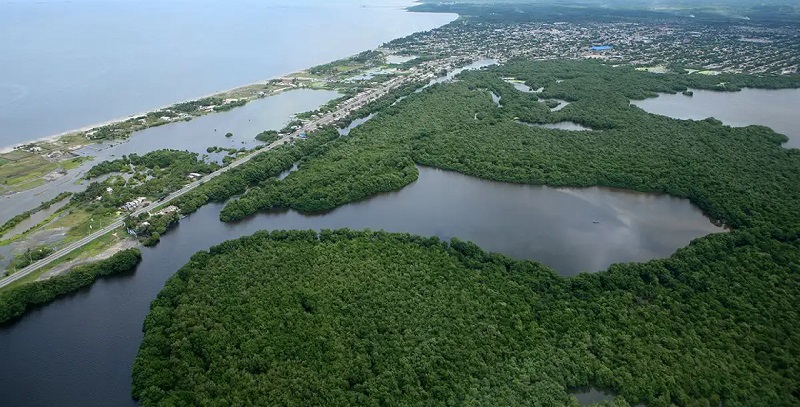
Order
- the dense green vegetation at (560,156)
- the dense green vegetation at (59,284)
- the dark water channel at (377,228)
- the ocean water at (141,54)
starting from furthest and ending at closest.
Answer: the ocean water at (141,54) < the dense green vegetation at (560,156) < the dense green vegetation at (59,284) < the dark water channel at (377,228)

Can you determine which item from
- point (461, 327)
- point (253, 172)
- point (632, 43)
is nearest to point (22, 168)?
point (253, 172)

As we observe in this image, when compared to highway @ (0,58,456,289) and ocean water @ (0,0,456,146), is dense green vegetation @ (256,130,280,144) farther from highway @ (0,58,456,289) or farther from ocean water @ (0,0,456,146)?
ocean water @ (0,0,456,146)

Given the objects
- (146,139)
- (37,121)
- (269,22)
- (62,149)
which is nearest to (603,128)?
(146,139)

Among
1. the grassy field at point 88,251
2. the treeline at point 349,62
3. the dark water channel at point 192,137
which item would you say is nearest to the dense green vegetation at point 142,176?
the dark water channel at point 192,137

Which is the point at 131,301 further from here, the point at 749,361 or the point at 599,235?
the point at 749,361

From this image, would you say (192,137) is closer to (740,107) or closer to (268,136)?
(268,136)

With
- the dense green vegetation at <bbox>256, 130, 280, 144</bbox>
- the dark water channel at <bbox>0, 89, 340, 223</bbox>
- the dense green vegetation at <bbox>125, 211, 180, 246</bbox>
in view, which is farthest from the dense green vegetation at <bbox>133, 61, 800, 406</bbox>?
the dark water channel at <bbox>0, 89, 340, 223</bbox>

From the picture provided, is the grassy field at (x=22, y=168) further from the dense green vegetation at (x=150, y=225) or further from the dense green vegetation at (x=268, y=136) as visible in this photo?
the dense green vegetation at (x=268, y=136)
